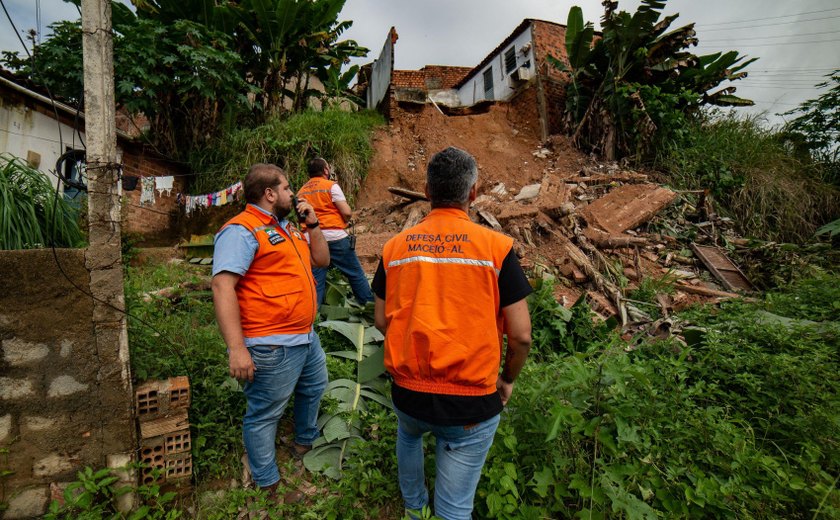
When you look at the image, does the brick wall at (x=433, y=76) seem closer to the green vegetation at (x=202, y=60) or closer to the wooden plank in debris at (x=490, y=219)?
the green vegetation at (x=202, y=60)

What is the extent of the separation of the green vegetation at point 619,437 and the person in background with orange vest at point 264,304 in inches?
17.2

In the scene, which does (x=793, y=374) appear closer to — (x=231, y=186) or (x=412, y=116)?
(x=231, y=186)

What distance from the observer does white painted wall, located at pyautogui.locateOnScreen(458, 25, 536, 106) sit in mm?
12274

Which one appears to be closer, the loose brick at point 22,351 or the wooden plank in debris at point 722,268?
the loose brick at point 22,351

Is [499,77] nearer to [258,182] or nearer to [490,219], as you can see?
[490,219]

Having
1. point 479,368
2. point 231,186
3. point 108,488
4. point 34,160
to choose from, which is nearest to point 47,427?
point 108,488

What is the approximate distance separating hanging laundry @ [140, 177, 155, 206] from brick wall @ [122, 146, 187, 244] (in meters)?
0.06

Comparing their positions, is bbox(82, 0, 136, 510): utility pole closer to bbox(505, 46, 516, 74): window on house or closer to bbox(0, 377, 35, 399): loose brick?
bbox(0, 377, 35, 399): loose brick

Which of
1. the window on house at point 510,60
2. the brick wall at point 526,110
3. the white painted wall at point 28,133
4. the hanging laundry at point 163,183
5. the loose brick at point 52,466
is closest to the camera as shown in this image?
the loose brick at point 52,466

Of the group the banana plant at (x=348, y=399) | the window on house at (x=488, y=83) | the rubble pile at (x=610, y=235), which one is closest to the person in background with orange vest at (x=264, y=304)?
the banana plant at (x=348, y=399)

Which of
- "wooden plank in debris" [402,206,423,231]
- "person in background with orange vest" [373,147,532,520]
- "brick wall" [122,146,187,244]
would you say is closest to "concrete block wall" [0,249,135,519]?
"person in background with orange vest" [373,147,532,520]

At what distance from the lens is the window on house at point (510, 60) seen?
13098 millimetres

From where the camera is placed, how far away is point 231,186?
7902 millimetres

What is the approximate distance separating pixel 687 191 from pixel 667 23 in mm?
3924
